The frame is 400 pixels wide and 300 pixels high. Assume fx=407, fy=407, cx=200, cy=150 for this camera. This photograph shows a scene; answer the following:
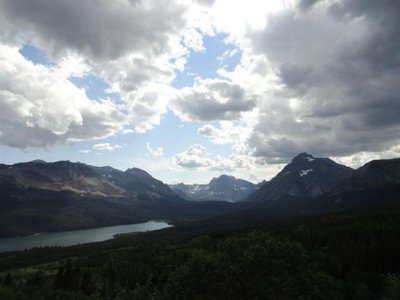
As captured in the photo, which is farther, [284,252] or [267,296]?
[284,252]

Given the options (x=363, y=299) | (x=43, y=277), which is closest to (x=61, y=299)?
(x=43, y=277)

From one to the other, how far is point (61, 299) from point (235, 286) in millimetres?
81663

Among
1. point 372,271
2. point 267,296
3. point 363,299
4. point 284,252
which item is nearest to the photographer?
point 267,296

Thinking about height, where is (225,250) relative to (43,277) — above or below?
above

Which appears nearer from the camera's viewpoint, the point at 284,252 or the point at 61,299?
the point at 284,252

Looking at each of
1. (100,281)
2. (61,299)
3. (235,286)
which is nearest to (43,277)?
(100,281)

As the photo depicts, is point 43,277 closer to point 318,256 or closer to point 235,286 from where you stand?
point 318,256

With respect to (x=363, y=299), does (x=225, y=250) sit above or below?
above

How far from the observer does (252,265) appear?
215 ft

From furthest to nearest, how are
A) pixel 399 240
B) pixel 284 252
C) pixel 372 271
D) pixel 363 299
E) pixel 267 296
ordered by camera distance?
pixel 399 240, pixel 372 271, pixel 363 299, pixel 284 252, pixel 267 296

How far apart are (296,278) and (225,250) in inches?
512

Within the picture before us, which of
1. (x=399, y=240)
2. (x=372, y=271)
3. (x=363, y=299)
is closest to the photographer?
(x=363, y=299)

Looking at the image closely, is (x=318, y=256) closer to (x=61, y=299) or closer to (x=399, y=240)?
(x=399, y=240)

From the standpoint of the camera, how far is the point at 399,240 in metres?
184
